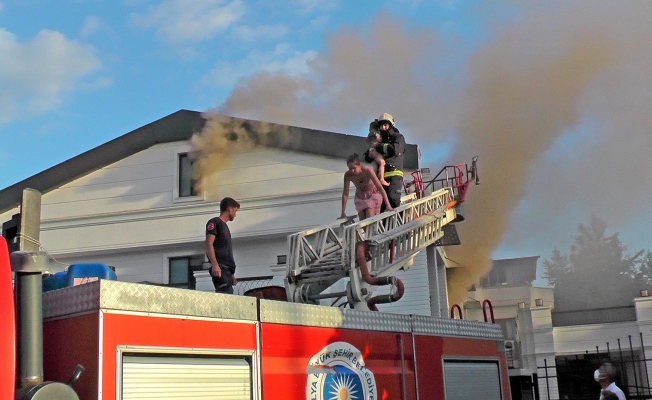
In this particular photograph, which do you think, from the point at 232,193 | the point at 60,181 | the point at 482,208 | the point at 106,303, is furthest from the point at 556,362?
the point at 106,303

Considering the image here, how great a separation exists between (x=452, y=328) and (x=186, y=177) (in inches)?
462

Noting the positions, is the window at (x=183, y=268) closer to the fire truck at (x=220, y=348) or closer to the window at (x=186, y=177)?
the window at (x=186, y=177)

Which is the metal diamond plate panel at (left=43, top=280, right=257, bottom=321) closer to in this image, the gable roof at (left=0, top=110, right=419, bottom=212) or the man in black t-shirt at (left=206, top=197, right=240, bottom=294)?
the man in black t-shirt at (left=206, top=197, right=240, bottom=294)

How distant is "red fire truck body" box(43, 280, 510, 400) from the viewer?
10.7 ft

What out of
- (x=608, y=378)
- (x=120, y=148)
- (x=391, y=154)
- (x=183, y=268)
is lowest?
(x=608, y=378)

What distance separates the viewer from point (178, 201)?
52.2ft

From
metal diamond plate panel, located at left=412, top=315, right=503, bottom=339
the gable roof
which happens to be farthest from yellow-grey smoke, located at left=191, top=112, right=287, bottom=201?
metal diamond plate panel, located at left=412, top=315, right=503, bottom=339

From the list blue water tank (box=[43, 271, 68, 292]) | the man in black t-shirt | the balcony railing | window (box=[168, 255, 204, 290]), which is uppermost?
window (box=[168, 255, 204, 290])

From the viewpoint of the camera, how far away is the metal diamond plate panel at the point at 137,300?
328 centimetres

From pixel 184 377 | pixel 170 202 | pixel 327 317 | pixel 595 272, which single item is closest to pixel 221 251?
pixel 327 317

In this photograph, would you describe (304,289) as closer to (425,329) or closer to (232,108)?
(425,329)

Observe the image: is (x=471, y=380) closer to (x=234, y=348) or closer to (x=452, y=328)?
(x=452, y=328)

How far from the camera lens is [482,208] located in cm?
1844

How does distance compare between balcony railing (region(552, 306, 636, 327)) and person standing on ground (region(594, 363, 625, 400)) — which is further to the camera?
balcony railing (region(552, 306, 636, 327))
